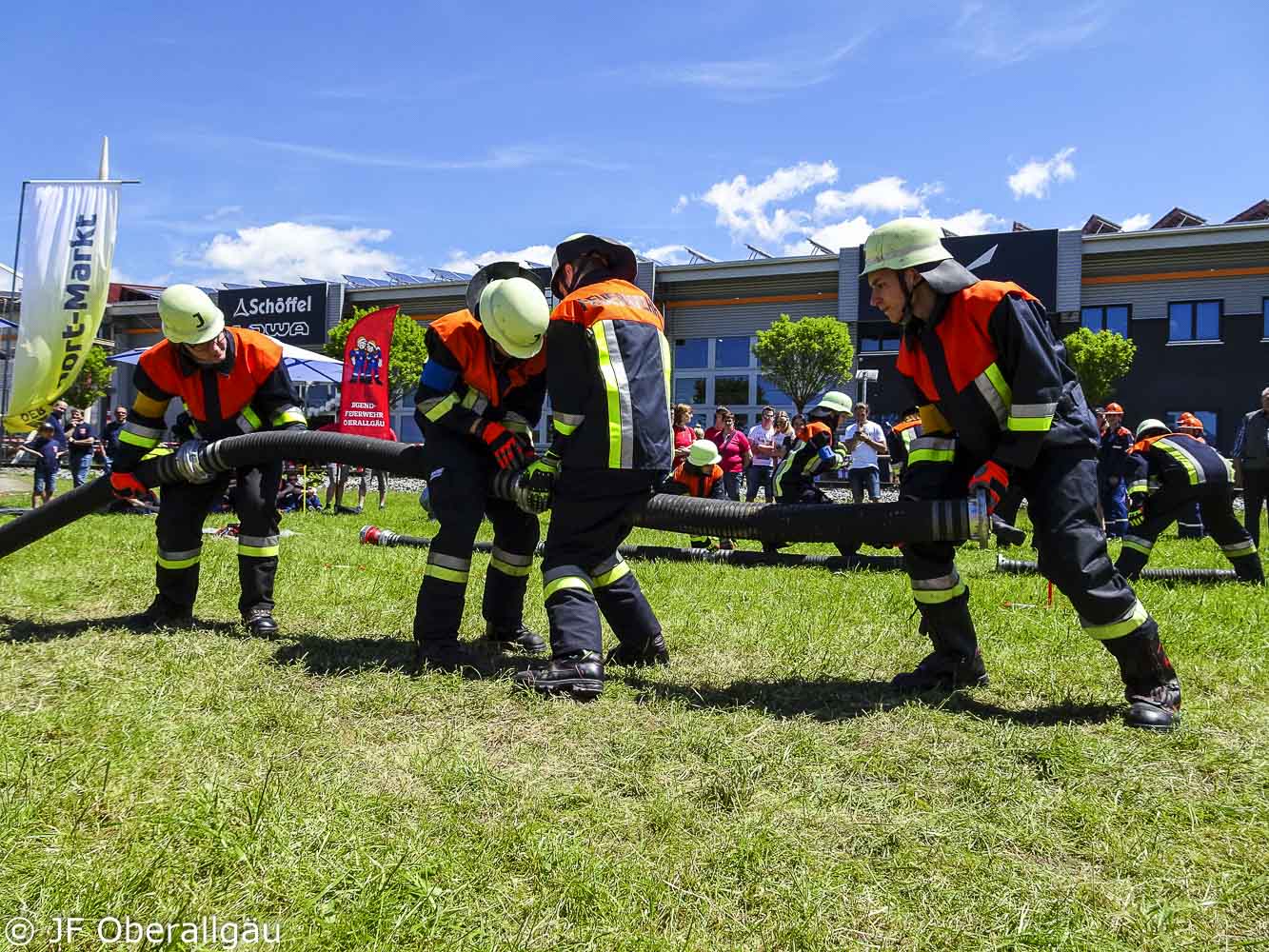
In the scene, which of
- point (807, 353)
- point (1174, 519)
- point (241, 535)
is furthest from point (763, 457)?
point (807, 353)

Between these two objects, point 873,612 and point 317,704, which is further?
point 873,612

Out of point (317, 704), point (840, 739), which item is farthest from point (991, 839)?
point (317, 704)

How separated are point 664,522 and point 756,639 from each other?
1003 mm

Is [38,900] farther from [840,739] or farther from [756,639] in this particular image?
[756,639]

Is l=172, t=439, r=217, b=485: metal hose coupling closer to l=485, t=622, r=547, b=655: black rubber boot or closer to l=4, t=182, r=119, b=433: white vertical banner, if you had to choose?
l=485, t=622, r=547, b=655: black rubber boot

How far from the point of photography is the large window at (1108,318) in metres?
28.2

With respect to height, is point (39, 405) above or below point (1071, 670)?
above

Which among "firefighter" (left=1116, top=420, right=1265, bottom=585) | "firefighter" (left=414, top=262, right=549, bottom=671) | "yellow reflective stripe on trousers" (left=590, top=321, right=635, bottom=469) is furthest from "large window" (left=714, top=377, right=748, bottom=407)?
"yellow reflective stripe on trousers" (left=590, top=321, right=635, bottom=469)

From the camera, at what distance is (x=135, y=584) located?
5875 mm

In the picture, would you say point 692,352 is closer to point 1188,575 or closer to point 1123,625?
point 1188,575

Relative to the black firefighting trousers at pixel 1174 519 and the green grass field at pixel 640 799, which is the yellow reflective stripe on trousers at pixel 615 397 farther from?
the black firefighting trousers at pixel 1174 519

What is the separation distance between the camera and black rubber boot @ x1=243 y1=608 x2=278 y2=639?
461cm

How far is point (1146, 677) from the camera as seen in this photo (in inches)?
129

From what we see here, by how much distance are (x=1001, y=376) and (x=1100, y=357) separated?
24.9 metres
